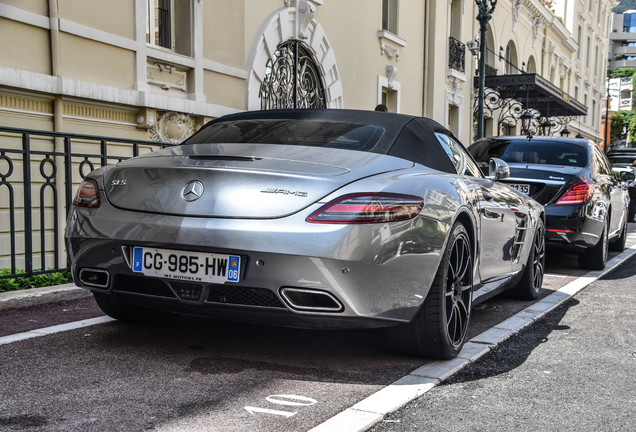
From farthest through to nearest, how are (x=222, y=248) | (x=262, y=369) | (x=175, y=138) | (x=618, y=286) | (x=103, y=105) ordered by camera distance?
1. (x=175, y=138)
2. (x=103, y=105)
3. (x=618, y=286)
4. (x=262, y=369)
5. (x=222, y=248)

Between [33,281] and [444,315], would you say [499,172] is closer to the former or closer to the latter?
[444,315]

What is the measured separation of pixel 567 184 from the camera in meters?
8.27

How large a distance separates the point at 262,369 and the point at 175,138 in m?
6.86

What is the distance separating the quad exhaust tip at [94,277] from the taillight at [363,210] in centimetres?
115

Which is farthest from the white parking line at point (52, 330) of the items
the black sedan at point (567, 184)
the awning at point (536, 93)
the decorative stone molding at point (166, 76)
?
the awning at point (536, 93)

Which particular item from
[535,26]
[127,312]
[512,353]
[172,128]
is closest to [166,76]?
[172,128]

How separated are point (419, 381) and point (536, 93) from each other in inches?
906

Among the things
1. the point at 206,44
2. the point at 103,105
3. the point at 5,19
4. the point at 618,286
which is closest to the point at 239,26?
the point at 206,44

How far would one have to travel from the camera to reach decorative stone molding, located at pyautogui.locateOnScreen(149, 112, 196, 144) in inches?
388

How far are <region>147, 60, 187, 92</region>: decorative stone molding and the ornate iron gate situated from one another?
7.09 ft

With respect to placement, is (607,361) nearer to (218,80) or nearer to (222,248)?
(222,248)

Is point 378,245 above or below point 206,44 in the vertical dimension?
below

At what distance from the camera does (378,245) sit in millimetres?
3506

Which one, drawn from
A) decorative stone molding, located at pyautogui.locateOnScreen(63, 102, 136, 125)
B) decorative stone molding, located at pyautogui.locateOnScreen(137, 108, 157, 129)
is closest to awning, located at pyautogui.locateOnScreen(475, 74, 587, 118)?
decorative stone molding, located at pyautogui.locateOnScreen(137, 108, 157, 129)
